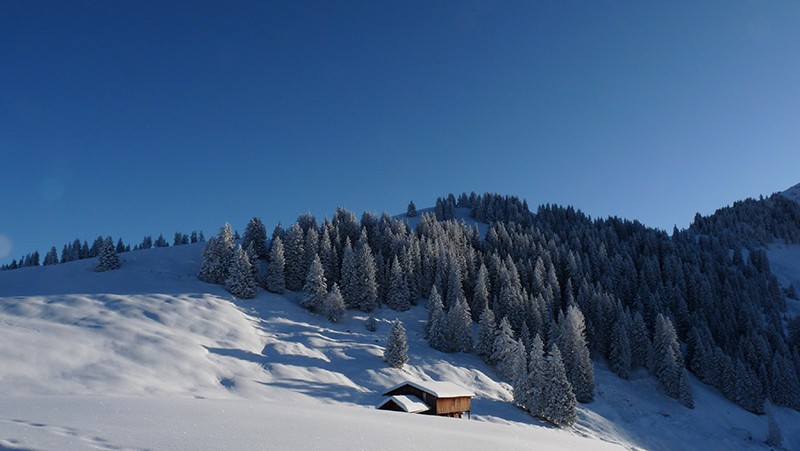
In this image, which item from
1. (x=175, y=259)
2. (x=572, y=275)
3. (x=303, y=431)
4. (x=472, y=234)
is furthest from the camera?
(x=472, y=234)

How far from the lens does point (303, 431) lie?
43.6 feet

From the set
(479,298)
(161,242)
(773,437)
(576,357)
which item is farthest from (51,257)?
(773,437)

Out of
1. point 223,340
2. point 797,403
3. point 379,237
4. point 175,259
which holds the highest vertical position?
point 379,237

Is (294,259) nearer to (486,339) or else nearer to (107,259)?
(107,259)

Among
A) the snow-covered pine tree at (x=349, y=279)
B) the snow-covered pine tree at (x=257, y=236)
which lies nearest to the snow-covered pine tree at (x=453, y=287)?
the snow-covered pine tree at (x=349, y=279)

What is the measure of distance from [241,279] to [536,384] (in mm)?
44254

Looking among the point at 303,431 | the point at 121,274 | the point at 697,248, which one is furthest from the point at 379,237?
the point at 697,248

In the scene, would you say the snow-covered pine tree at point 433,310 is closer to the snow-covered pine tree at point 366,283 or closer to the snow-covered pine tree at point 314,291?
the snow-covered pine tree at point 366,283

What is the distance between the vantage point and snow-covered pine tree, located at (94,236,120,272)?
71500 mm

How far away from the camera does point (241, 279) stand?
6762cm

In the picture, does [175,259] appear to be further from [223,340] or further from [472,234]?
[472,234]

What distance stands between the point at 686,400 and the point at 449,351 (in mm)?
33156

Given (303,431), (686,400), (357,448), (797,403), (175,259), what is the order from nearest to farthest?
1. (357,448)
2. (303,431)
3. (686,400)
4. (797,403)
5. (175,259)

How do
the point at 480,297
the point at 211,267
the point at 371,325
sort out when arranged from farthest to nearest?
the point at 480,297 → the point at 211,267 → the point at 371,325
